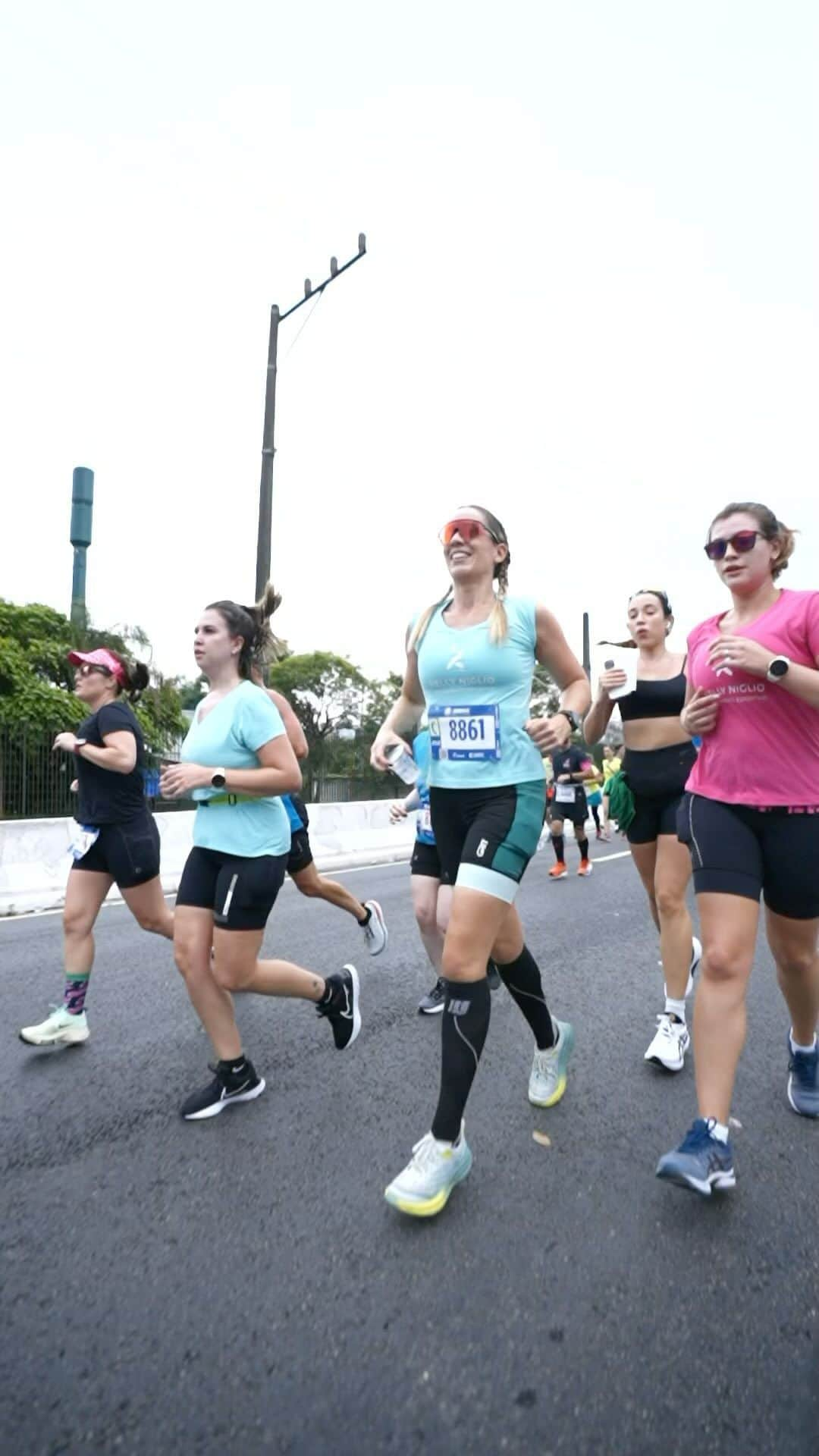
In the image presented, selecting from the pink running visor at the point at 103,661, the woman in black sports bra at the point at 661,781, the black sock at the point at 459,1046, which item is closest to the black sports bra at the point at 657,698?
the woman in black sports bra at the point at 661,781

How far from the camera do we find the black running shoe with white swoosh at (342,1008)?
13.3ft

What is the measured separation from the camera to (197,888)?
355 centimetres

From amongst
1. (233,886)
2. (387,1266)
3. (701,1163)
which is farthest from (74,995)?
(701,1163)

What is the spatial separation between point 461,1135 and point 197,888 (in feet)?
4.38

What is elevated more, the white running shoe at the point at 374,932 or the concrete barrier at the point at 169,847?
the white running shoe at the point at 374,932

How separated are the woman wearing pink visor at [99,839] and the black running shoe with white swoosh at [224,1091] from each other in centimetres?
107

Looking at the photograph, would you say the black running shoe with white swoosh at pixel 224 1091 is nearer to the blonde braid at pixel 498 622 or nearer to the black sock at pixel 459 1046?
the black sock at pixel 459 1046

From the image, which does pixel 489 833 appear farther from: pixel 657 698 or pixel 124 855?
pixel 124 855

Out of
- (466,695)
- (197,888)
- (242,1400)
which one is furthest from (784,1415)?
(197,888)

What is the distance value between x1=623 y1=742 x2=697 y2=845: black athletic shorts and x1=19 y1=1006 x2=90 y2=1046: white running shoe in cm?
261

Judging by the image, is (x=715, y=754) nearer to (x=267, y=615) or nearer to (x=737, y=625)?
(x=737, y=625)

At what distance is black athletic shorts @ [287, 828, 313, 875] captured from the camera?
18.1 feet

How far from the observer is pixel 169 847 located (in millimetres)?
12266

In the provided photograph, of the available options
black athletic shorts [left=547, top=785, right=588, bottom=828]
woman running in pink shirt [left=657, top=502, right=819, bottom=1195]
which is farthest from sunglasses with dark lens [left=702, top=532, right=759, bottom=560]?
black athletic shorts [left=547, top=785, right=588, bottom=828]
